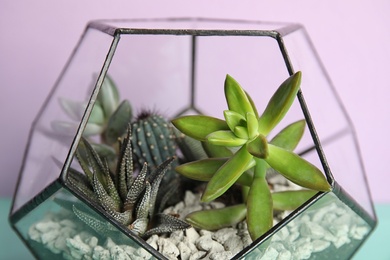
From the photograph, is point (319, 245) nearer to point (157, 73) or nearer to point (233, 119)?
point (233, 119)

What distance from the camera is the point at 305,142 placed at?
0.91m

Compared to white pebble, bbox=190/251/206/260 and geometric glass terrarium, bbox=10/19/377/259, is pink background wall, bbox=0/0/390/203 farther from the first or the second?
white pebble, bbox=190/251/206/260

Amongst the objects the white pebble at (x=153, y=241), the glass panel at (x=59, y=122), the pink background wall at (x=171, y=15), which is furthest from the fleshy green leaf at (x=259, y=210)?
the pink background wall at (x=171, y=15)

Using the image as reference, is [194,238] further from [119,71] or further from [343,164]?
[119,71]

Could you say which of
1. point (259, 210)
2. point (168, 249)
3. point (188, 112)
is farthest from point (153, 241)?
point (188, 112)

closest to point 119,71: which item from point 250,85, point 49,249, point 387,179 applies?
point 250,85

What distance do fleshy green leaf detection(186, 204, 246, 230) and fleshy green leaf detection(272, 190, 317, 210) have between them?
0.14 feet

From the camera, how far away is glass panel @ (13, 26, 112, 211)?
0.77 meters

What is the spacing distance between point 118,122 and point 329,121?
0.30 meters

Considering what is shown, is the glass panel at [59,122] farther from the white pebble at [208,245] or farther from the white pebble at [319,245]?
the white pebble at [319,245]

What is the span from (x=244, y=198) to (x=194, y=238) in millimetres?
96

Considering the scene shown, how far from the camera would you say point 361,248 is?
3.20 feet

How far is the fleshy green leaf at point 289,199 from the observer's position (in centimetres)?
76

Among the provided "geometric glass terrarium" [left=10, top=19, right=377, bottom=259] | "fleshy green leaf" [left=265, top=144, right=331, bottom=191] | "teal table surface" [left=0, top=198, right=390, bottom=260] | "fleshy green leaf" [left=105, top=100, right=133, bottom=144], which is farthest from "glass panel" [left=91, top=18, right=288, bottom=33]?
"teal table surface" [left=0, top=198, right=390, bottom=260]
